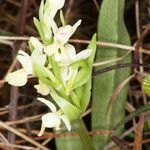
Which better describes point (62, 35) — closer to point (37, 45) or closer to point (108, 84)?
point (37, 45)

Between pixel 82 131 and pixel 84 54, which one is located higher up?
pixel 84 54

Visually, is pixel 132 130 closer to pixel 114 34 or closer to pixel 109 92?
pixel 109 92

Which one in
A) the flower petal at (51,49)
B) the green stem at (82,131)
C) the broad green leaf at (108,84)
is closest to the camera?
the flower petal at (51,49)

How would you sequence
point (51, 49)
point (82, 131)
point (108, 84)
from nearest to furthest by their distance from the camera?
point (51, 49) < point (82, 131) < point (108, 84)

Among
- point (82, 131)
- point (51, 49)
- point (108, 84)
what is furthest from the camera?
point (108, 84)

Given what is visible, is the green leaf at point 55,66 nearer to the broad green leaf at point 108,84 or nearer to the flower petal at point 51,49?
the flower petal at point 51,49

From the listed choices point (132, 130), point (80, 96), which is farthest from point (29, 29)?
point (80, 96)

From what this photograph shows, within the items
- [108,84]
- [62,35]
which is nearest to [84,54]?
[62,35]

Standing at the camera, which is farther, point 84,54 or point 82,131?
point 82,131

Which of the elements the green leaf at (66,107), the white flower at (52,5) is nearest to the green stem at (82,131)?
the green leaf at (66,107)
